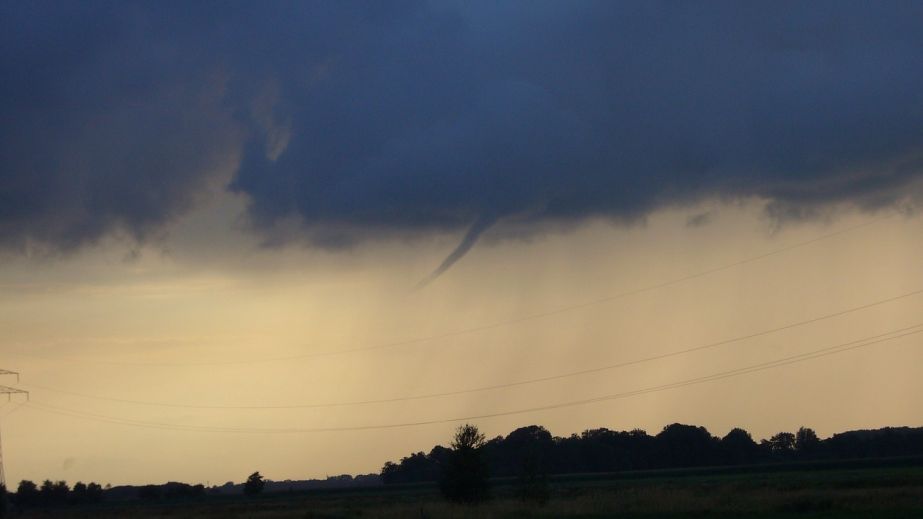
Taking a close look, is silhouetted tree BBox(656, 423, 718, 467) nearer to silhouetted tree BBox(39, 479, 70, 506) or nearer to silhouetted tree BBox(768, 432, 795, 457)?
silhouetted tree BBox(768, 432, 795, 457)

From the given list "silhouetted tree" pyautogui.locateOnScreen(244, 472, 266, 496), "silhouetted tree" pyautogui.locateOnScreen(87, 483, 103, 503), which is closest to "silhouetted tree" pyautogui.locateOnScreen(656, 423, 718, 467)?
"silhouetted tree" pyautogui.locateOnScreen(244, 472, 266, 496)

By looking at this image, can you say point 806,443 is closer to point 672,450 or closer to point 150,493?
point 672,450

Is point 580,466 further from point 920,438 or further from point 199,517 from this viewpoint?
point 199,517

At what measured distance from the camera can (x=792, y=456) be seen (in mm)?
185125

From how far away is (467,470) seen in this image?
68.3 metres

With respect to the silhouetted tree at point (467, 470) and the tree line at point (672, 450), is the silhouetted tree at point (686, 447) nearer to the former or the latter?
the tree line at point (672, 450)

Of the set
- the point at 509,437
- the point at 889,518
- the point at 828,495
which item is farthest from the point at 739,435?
the point at 889,518

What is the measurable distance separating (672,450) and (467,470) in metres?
121

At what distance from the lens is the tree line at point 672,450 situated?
175000 mm

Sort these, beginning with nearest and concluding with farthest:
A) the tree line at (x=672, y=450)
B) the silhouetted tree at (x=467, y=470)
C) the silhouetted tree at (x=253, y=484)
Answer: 1. the silhouetted tree at (x=467, y=470)
2. the silhouetted tree at (x=253, y=484)
3. the tree line at (x=672, y=450)

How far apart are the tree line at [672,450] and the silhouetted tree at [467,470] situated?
Answer: 4001 inches

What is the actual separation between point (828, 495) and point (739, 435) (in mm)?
134014

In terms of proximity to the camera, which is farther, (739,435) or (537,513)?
(739,435)

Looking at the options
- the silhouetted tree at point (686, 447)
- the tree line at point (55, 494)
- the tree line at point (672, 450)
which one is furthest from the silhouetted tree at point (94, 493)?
the silhouetted tree at point (686, 447)
